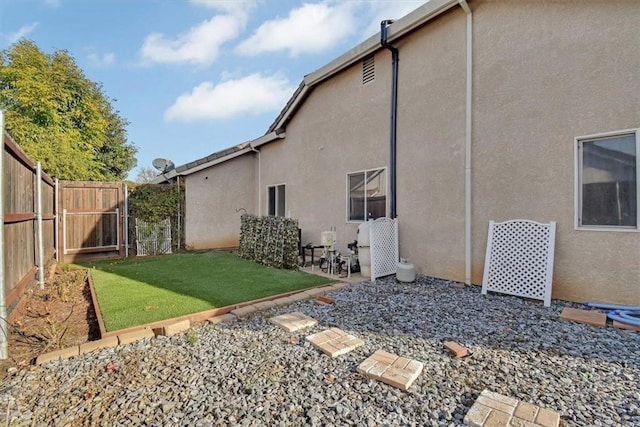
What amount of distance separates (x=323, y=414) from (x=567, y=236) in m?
5.06

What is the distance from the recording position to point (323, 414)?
2363mm

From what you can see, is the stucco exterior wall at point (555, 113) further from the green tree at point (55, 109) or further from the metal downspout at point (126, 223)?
the green tree at point (55, 109)

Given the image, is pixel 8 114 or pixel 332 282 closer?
pixel 332 282

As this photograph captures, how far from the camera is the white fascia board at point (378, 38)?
6.41 meters

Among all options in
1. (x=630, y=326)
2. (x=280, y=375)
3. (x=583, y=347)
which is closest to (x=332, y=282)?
(x=280, y=375)

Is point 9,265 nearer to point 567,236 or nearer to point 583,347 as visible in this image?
point 583,347

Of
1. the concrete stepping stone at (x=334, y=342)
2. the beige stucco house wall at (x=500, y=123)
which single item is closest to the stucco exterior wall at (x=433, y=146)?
the beige stucco house wall at (x=500, y=123)

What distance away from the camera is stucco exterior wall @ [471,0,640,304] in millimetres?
4594

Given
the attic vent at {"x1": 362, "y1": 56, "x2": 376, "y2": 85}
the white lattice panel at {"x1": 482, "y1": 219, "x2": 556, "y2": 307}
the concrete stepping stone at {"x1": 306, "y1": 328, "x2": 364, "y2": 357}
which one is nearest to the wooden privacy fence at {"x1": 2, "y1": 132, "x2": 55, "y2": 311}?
the concrete stepping stone at {"x1": 306, "y1": 328, "x2": 364, "y2": 357}

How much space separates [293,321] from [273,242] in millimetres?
4335

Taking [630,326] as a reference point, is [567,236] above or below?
above

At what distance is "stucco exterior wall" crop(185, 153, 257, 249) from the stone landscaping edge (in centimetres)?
653

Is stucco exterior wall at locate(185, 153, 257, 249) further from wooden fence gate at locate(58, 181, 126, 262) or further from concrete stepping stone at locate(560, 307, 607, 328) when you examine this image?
concrete stepping stone at locate(560, 307, 607, 328)

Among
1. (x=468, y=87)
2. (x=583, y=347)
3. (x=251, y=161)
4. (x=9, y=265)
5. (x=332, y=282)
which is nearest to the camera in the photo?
(x=583, y=347)
